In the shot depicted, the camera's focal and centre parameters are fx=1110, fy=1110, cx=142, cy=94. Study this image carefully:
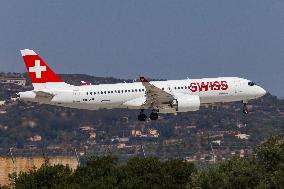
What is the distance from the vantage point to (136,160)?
138 meters

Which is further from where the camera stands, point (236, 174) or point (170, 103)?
point (170, 103)

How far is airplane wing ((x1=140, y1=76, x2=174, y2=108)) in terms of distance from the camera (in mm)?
138000

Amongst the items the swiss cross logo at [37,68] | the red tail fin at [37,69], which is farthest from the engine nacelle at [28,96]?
the swiss cross logo at [37,68]

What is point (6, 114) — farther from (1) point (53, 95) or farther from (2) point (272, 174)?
(2) point (272, 174)

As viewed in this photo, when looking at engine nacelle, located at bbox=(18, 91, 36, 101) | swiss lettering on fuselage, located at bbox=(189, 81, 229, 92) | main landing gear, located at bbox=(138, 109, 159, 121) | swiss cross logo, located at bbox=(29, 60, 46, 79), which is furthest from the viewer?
swiss cross logo, located at bbox=(29, 60, 46, 79)

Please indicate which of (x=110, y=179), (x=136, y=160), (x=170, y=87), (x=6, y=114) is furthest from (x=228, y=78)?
(x=6, y=114)

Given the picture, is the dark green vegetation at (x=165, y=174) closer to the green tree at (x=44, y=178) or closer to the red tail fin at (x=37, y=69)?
the green tree at (x=44, y=178)

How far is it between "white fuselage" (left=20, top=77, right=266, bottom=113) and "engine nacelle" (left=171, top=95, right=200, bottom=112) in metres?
0.90

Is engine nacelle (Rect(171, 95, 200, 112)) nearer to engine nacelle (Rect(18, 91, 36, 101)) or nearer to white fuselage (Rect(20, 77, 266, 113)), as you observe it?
white fuselage (Rect(20, 77, 266, 113))

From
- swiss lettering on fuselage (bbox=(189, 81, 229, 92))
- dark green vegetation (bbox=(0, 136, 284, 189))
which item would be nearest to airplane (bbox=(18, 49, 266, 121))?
swiss lettering on fuselage (bbox=(189, 81, 229, 92))

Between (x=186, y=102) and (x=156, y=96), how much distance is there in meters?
3.89

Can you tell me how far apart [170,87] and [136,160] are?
10878mm

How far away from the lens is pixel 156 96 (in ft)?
Result: 460

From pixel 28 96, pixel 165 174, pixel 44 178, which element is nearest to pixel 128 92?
pixel 28 96
